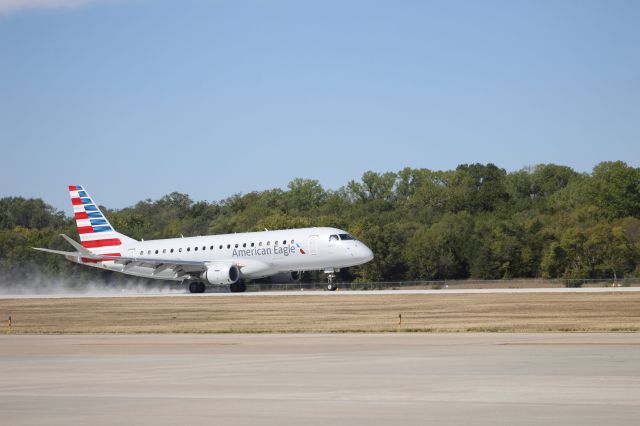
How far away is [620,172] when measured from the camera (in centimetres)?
12619

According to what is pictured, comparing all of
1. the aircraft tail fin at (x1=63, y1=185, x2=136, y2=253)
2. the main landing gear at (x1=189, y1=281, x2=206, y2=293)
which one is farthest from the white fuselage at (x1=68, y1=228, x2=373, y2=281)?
the aircraft tail fin at (x1=63, y1=185, x2=136, y2=253)

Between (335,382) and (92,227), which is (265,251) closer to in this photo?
(92,227)

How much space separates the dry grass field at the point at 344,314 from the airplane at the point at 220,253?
370 inches

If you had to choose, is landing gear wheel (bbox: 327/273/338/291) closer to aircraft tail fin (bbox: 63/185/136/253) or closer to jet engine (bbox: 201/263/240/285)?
jet engine (bbox: 201/263/240/285)

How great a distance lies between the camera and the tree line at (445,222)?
3593 inches

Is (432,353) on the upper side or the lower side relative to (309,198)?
lower

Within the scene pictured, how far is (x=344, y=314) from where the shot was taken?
45062 mm

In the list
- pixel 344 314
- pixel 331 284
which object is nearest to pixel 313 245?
pixel 331 284

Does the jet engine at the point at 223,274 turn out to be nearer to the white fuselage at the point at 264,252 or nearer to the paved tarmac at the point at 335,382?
the white fuselage at the point at 264,252

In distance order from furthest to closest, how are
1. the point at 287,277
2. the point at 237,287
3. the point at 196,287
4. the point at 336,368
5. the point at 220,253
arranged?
the point at 287,277, the point at 196,287, the point at 220,253, the point at 237,287, the point at 336,368

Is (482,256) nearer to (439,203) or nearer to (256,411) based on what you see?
(439,203)

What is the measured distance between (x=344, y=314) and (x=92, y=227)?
4324 cm

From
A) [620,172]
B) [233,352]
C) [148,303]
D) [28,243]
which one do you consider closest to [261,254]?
[148,303]

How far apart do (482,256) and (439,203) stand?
65.0 m
